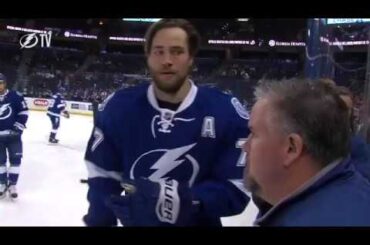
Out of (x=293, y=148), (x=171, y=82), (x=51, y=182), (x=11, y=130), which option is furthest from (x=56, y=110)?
(x=293, y=148)

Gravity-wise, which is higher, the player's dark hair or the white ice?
the player's dark hair

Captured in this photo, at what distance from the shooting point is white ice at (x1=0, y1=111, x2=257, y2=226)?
154 cm

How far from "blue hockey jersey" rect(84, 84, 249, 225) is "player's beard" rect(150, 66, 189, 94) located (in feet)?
0.12

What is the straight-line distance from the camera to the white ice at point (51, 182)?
1.54m

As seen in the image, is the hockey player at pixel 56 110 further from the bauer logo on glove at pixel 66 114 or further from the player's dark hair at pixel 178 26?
the player's dark hair at pixel 178 26

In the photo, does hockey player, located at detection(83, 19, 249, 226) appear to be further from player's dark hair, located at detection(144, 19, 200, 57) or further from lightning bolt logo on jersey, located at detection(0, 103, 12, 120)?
lightning bolt logo on jersey, located at detection(0, 103, 12, 120)

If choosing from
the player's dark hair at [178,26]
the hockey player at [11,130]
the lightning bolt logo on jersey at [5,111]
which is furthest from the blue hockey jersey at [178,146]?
the lightning bolt logo on jersey at [5,111]

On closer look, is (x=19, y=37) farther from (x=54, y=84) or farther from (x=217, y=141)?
(x=217, y=141)

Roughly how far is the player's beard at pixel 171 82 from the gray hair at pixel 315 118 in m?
0.58

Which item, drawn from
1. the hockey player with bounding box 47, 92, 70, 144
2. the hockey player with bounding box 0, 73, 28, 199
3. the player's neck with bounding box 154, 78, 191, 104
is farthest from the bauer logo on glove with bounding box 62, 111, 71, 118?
the player's neck with bounding box 154, 78, 191, 104

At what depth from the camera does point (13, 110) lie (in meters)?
1.87

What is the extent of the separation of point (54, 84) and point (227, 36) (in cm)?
68

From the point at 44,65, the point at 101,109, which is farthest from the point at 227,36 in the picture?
the point at 44,65

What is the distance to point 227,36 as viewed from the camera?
1600 mm
